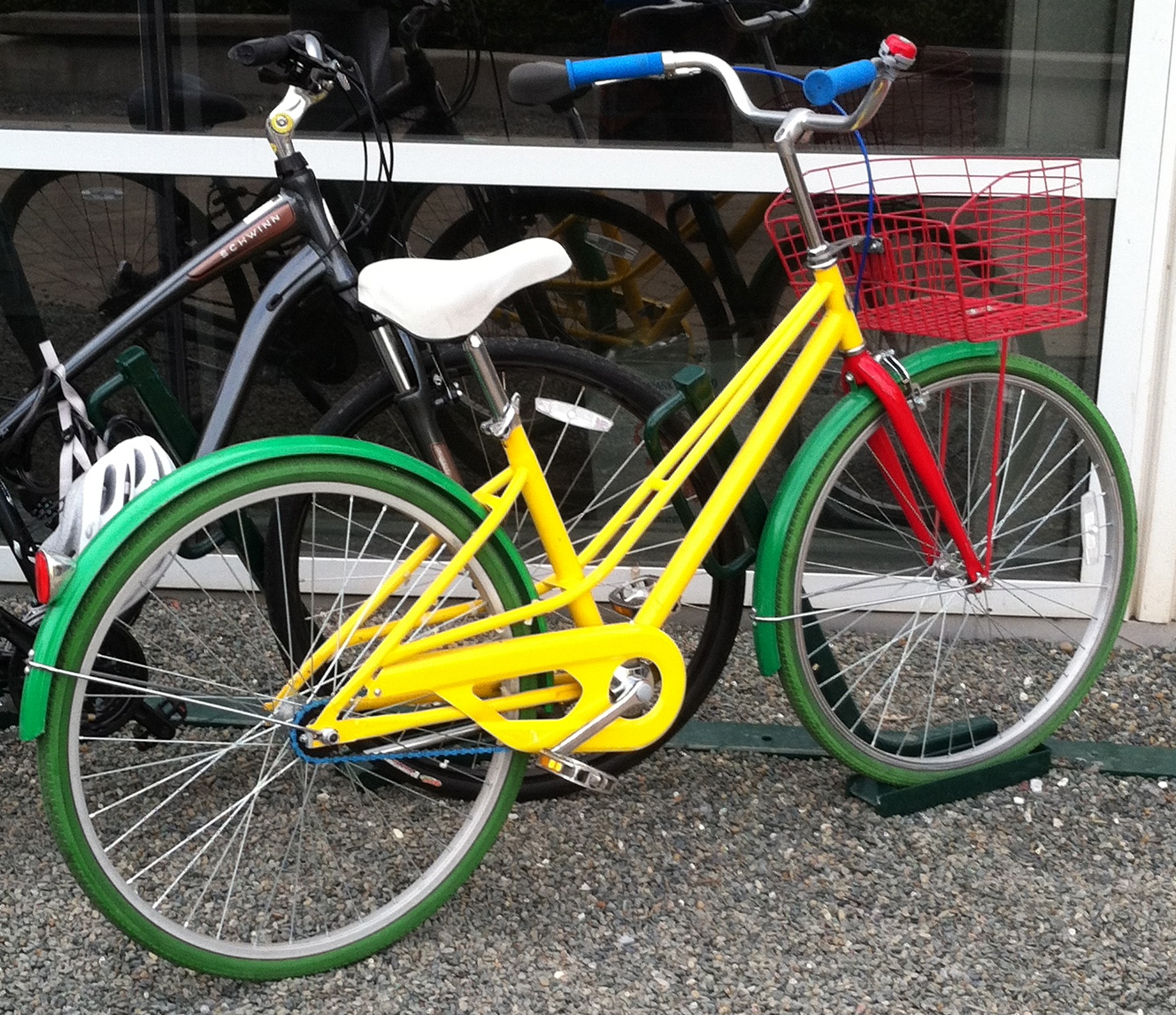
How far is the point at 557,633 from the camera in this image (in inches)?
98.5

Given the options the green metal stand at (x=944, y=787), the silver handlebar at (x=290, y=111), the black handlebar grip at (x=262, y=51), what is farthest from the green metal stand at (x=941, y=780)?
the black handlebar grip at (x=262, y=51)

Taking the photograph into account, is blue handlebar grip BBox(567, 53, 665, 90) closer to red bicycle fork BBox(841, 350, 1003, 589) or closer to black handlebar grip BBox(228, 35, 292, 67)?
black handlebar grip BBox(228, 35, 292, 67)

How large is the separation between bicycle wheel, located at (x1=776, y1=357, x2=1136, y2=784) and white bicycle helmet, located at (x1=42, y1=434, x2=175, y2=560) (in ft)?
3.82

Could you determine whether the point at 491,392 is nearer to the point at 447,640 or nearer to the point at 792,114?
the point at 447,640

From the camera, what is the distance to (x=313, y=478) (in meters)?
2.33

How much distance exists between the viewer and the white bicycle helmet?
2471mm

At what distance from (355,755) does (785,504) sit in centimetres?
92

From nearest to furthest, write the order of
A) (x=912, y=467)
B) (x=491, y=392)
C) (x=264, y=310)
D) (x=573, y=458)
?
(x=491, y=392) → (x=264, y=310) → (x=912, y=467) → (x=573, y=458)

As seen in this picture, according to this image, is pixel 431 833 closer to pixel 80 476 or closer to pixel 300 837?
pixel 300 837

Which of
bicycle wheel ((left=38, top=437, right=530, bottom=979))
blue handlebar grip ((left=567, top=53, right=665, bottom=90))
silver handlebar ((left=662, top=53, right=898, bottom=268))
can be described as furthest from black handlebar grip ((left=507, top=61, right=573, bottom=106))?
bicycle wheel ((left=38, top=437, right=530, bottom=979))

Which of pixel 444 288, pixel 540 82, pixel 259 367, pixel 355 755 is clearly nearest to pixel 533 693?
pixel 355 755

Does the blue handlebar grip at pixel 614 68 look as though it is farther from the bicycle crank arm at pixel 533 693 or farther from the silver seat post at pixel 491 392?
the bicycle crank arm at pixel 533 693

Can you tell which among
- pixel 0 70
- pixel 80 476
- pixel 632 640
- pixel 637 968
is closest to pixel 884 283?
pixel 632 640

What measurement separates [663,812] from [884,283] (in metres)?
1.16
